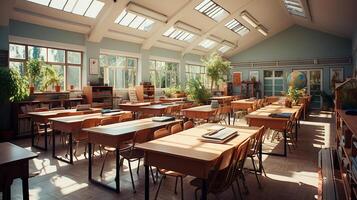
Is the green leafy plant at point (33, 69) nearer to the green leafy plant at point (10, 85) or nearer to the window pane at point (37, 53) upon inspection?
the window pane at point (37, 53)

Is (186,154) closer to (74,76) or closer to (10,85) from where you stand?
(10,85)

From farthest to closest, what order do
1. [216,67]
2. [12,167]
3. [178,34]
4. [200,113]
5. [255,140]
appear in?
1. [178,34]
2. [216,67]
3. [200,113]
4. [255,140]
5. [12,167]

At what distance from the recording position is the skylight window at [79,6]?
23.7ft

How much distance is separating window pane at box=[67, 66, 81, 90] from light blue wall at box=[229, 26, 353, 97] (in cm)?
1102

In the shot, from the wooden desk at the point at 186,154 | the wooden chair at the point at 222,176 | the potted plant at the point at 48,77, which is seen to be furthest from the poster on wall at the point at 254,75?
the wooden chair at the point at 222,176

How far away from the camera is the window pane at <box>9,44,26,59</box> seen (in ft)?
23.0

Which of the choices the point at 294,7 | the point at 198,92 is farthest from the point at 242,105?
the point at 294,7

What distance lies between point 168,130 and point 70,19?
612 centimetres

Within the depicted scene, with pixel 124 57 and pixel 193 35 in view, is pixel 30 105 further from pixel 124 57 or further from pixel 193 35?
pixel 193 35

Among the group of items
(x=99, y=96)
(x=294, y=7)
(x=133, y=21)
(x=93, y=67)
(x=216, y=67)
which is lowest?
(x=99, y=96)

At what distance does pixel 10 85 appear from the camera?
5805mm

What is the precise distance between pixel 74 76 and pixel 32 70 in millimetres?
1804

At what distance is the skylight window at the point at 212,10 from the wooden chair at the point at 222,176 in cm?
846

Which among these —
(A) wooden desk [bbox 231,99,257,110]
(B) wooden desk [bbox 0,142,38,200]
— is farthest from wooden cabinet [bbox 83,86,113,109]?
(B) wooden desk [bbox 0,142,38,200]
